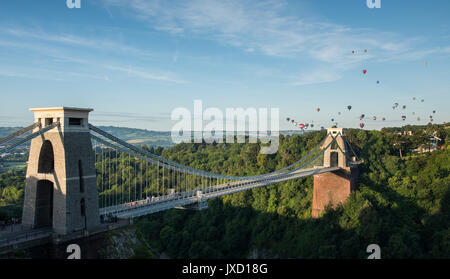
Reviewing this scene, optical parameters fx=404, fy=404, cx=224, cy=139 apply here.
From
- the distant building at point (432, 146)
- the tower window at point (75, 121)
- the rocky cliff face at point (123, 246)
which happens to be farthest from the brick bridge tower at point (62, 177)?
the distant building at point (432, 146)

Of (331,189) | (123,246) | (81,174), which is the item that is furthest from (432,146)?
(81,174)

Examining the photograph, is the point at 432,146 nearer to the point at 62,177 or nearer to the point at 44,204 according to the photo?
the point at 62,177

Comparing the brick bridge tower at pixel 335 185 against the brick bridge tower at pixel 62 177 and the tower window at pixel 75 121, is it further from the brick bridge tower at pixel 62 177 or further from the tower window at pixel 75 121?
the tower window at pixel 75 121

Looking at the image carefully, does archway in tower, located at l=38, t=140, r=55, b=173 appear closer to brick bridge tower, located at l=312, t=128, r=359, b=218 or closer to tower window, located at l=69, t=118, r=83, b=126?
tower window, located at l=69, t=118, r=83, b=126

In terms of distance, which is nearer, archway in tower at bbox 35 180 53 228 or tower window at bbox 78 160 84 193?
tower window at bbox 78 160 84 193

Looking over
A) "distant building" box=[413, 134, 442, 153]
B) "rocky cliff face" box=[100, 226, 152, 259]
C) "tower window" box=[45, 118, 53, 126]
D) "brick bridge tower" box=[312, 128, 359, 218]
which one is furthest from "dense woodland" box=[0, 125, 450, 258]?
"tower window" box=[45, 118, 53, 126]
